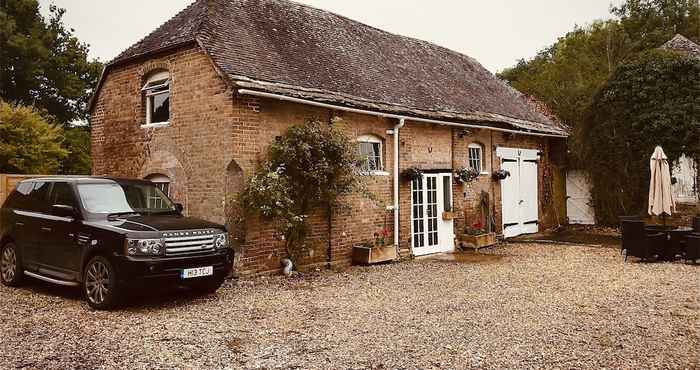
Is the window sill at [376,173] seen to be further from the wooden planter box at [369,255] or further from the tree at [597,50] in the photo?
the tree at [597,50]

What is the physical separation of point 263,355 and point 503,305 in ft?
12.3

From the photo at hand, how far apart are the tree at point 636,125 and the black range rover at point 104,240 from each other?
13443 mm

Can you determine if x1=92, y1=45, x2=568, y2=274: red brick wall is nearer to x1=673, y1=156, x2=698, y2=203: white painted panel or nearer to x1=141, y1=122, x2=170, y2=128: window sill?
x1=141, y1=122, x2=170, y2=128: window sill

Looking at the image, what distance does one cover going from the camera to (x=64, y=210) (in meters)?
7.24

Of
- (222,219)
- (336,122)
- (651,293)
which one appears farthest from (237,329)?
(651,293)

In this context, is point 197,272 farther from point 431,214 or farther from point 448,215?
point 448,215

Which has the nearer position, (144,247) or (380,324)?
(380,324)

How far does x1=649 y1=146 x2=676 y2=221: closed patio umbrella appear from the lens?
11047 millimetres

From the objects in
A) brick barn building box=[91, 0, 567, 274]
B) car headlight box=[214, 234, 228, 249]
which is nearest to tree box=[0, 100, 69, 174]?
brick barn building box=[91, 0, 567, 274]

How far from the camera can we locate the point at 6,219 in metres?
8.46

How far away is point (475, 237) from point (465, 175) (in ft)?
5.60

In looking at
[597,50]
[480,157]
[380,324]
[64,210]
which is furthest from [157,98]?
[597,50]

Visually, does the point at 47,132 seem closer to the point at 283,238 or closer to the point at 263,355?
the point at 283,238

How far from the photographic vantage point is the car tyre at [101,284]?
6.56 metres
